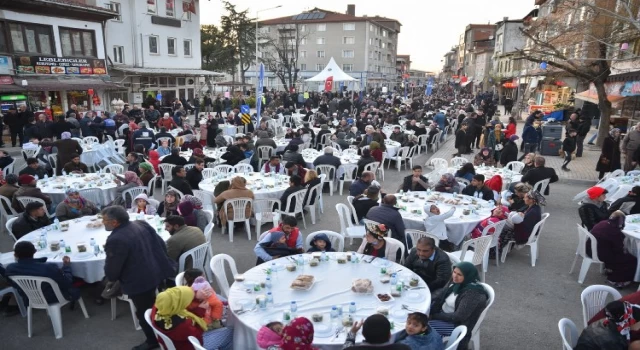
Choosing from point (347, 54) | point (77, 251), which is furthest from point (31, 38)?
point (347, 54)

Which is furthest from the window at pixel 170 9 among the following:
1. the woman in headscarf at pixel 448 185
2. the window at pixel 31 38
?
the woman in headscarf at pixel 448 185

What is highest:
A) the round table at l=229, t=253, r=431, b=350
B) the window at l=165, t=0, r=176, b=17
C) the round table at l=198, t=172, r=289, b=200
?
the window at l=165, t=0, r=176, b=17

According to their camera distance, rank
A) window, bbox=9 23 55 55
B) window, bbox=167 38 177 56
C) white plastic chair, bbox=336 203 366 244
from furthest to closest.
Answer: window, bbox=167 38 177 56 < window, bbox=9 23 55 55 < white plastic chair, bbox=336 203 366 244

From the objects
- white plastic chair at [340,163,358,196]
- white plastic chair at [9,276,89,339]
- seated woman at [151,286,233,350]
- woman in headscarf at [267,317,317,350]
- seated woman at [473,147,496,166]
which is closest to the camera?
woman in headscarf at [267,317,317,350]

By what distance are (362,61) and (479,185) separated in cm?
5454

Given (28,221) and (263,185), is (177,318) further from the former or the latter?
(263,185)

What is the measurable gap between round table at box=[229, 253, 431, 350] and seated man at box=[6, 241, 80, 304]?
223 centimetres

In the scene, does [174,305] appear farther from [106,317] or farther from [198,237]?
[106,317]

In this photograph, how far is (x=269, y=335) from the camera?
350 centimetres

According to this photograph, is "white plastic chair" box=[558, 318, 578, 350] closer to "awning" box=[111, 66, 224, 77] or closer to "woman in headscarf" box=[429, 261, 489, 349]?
"woman in headscarf" box=[429, 261, 489, 349]

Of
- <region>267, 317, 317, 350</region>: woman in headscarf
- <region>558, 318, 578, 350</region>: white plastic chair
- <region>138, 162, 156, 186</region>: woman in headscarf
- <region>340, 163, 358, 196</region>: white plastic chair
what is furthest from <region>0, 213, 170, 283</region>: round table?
<region>340, 163, 358, 196</region>: white plastic chair

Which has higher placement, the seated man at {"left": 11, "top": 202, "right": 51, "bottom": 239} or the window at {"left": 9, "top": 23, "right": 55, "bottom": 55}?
the window at {"left": 9, "top": 23, "right": 55, "bottom": 55}

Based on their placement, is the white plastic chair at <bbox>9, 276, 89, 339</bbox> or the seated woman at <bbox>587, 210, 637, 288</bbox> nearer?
the white plastic chair at <bbox>9, 276, 89, 339</bbox>

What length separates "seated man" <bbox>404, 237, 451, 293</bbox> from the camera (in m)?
4.95
